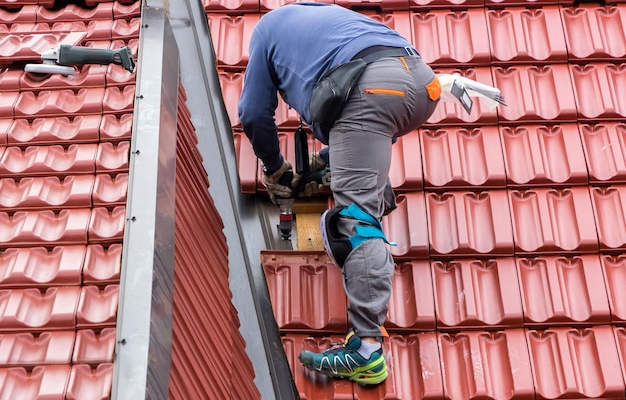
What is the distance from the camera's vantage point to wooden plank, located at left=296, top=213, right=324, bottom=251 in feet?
14.6

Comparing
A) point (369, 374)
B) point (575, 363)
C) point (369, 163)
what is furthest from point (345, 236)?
point (575, 363)

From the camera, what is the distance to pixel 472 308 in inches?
163

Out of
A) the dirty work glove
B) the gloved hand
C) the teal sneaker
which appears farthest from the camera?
the dirty work glove

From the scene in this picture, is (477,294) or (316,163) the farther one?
(316,163)

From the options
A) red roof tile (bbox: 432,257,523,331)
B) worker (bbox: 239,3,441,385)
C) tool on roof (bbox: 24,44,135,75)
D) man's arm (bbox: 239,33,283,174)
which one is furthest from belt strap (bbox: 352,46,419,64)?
tool on roof (bbox: 24,44,135,75)

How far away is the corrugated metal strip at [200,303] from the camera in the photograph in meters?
3.44

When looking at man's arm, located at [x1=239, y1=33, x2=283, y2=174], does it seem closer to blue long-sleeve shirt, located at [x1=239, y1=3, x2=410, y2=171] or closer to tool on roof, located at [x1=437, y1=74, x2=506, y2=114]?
blue long-sleeve shirt, located at [x1=239, y1=3, x2=410, y2=171]

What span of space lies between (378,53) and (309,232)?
977mm

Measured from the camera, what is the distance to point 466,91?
14.4ft

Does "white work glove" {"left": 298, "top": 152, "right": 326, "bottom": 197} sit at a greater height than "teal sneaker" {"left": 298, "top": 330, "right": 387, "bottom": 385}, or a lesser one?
greater

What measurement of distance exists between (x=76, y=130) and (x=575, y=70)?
8.43 ft

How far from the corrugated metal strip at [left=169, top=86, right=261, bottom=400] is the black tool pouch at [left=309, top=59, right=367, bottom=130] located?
0.67 meters

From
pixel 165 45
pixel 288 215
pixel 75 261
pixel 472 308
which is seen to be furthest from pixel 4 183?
pixel 472 308

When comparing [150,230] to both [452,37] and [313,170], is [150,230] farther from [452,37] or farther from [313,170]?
[452,37]
